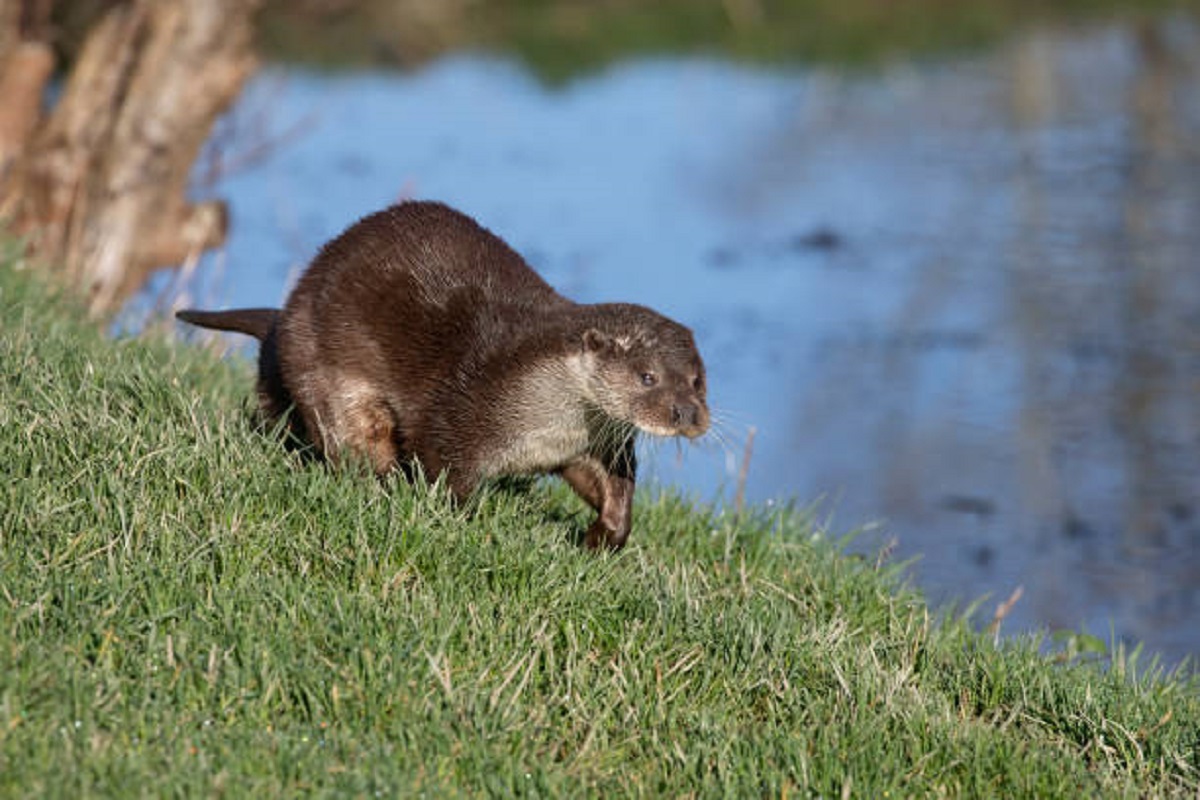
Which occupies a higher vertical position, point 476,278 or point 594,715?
point 476,278

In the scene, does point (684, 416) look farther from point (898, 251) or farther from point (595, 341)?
point (898, 251)

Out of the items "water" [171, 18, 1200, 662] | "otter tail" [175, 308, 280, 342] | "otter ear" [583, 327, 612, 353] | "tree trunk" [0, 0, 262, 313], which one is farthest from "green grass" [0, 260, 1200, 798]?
"tree trunk" [0, 0, 262, 313]

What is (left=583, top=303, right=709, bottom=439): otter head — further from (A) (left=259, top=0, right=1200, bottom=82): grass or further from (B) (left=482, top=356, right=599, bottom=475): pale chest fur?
(A) (left=259, top=0, right=1200, bottom=82): grass

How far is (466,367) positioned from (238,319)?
1.11m

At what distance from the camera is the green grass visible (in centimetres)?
362

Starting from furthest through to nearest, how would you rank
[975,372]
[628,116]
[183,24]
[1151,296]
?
[628,116] < [1151,296] < [975,372] < [183,24]

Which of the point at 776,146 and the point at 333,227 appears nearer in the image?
the point at 333,227

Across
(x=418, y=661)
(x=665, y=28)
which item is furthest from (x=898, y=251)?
(x=665, y=28)

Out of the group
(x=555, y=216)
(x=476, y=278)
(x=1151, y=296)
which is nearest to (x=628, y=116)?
(x=555, y=216)

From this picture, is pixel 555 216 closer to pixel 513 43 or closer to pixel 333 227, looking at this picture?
pixel 333 227

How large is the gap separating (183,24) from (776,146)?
31.0 ft

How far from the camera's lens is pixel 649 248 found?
14031 mm

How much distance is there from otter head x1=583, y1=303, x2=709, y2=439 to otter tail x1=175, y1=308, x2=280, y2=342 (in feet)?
4.50

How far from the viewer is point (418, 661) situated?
394 cm
